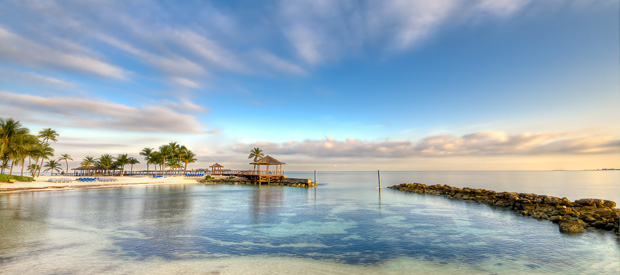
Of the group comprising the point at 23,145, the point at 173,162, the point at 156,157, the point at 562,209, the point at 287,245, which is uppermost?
the point at 23,145

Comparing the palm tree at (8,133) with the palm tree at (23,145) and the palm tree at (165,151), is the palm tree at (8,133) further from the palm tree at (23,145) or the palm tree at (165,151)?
the palm tree at (165,151)

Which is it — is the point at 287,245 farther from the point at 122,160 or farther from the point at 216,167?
the point at 122,160

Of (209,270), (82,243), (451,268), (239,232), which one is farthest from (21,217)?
(451,268)

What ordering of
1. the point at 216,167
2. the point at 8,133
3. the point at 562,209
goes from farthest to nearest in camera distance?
the point at 216,167
the point at 8,133
the point at 562,209

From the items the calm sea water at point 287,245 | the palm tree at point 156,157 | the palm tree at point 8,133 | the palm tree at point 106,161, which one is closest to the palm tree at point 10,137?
the palm tree at point 8,133

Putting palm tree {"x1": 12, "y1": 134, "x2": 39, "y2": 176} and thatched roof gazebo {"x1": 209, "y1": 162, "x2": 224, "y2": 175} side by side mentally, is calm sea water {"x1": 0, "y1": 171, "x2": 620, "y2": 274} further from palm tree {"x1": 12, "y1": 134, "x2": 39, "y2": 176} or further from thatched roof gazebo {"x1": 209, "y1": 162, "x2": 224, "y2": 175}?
thatched roof gazebo {"x1": 209, "y1": 162, "x2": 224, "y2": 175}

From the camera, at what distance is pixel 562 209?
77.1 feet

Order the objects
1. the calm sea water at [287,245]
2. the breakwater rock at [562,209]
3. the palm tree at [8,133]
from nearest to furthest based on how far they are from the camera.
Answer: the calm sea water at [287,245], the breakwater rock at [562,209], the palm tree at [8,133]

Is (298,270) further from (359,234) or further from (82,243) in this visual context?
(82,243)

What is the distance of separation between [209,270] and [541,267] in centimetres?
1369

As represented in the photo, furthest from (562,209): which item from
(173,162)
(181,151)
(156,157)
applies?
(156,157)

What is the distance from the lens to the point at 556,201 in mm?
27594

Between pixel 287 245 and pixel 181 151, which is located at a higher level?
pixel 181 151

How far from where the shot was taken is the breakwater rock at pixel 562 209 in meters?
18.5
